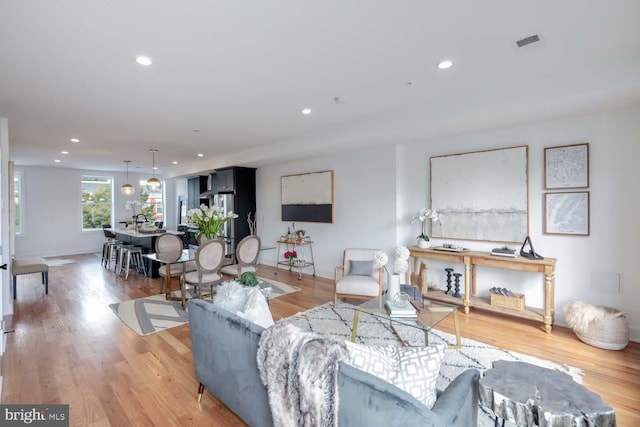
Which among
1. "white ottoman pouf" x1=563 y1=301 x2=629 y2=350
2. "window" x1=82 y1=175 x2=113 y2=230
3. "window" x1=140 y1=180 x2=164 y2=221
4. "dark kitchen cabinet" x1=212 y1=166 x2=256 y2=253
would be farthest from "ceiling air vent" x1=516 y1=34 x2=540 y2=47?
"window" x1=82 y1=175 x2=113 y2=230

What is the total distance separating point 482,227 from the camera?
4262 millimetres

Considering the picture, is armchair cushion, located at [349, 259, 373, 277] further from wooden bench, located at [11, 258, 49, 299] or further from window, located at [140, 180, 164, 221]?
window, located at [140, 180, 164, 221]

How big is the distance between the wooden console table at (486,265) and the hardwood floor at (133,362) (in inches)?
6.0

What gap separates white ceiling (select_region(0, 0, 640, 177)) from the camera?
2.05 metres

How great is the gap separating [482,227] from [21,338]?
18.9ft

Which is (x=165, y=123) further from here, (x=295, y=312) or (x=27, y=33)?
(x=295, y=312)

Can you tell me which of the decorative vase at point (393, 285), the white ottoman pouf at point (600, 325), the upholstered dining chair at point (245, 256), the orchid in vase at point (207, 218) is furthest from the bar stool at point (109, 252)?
the white ottoman pouf at point (600, 325)

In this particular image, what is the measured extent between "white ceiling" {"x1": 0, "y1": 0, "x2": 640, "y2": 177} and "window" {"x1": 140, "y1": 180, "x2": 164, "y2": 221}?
251 inches

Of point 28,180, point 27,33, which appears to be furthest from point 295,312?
point 28,180

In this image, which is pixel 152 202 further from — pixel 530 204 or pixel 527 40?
pixel 527 40

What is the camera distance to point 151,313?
4.18 metres

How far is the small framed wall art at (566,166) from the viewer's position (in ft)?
11.5

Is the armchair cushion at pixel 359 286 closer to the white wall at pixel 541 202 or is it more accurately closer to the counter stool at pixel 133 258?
the white wall at pixel 541 202

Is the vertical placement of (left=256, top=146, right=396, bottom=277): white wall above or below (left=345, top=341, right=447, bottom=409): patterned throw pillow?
above
